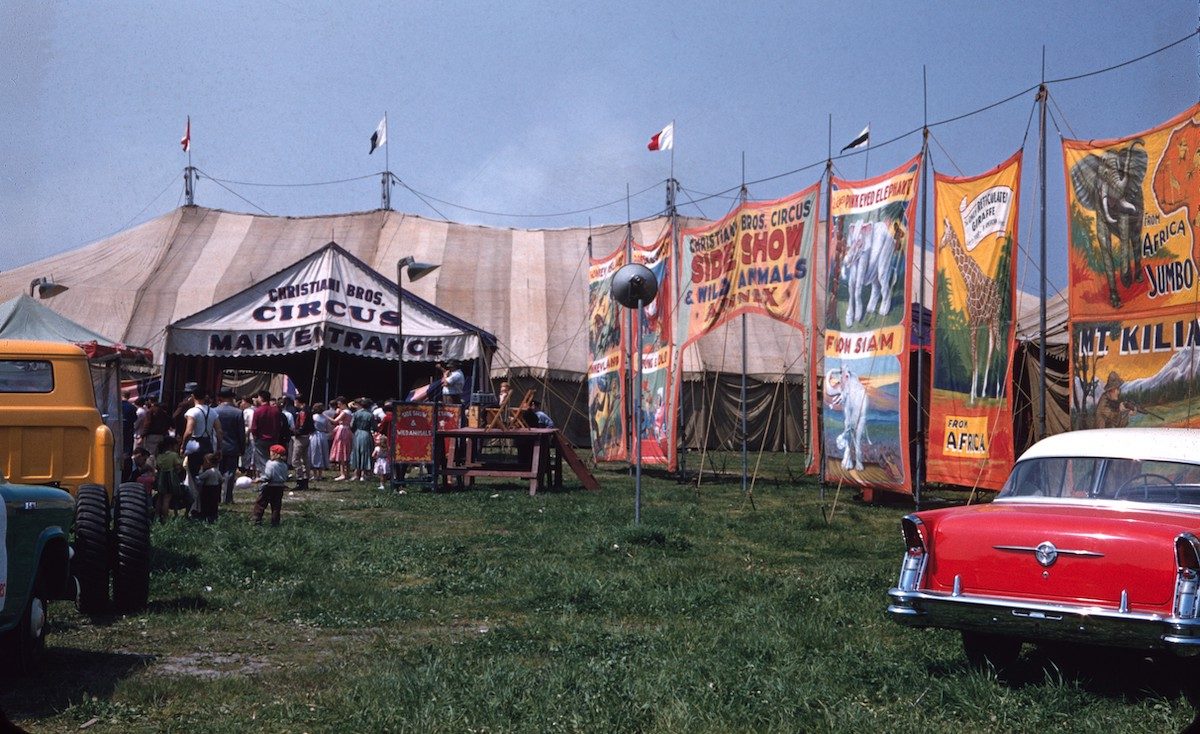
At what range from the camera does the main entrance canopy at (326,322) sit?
92.2ft

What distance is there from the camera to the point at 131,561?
8.93 metres

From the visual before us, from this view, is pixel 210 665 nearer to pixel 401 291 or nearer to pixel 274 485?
pixel 274 485

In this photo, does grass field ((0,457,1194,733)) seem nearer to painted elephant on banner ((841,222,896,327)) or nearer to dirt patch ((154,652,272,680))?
dirt patch ((154,652,272,680))

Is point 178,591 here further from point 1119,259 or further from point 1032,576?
point 1119,259

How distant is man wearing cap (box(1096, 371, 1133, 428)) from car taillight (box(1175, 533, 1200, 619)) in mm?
7789

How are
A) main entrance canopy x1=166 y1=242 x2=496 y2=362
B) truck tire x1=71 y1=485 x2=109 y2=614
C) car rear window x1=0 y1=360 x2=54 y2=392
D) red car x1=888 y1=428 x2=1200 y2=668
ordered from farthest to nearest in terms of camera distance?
main entrance canopy x1=166 y1=242 x2=496 y2=362 → car rear window x1=0 y1=360 x2=54 y2=392 → truck tire x1=71 y1=485 x2=109 y2=614 → red car x1=888 y1=428 x2=1200 y2=668

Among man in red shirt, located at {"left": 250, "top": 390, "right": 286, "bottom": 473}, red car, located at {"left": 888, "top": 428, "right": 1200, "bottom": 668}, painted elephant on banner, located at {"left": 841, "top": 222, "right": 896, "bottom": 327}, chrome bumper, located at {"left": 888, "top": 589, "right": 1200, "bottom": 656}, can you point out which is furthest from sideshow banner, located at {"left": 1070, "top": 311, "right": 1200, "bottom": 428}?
man in red shirt, located at {"left": 250, "top": 390, "right": 286, "bottom": 473}

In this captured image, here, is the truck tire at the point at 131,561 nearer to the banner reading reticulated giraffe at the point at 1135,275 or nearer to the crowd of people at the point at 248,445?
the crowd of people at the point at 248,445

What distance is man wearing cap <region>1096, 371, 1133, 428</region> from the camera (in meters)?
13.6

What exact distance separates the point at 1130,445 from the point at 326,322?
73.2 ft

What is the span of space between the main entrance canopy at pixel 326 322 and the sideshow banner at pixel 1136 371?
16.7m

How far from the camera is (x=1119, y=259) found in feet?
45.3

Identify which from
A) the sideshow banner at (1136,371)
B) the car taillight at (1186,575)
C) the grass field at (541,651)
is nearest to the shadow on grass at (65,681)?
the grass field at (541,651)

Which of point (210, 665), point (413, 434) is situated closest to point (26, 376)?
point (210, 665)
